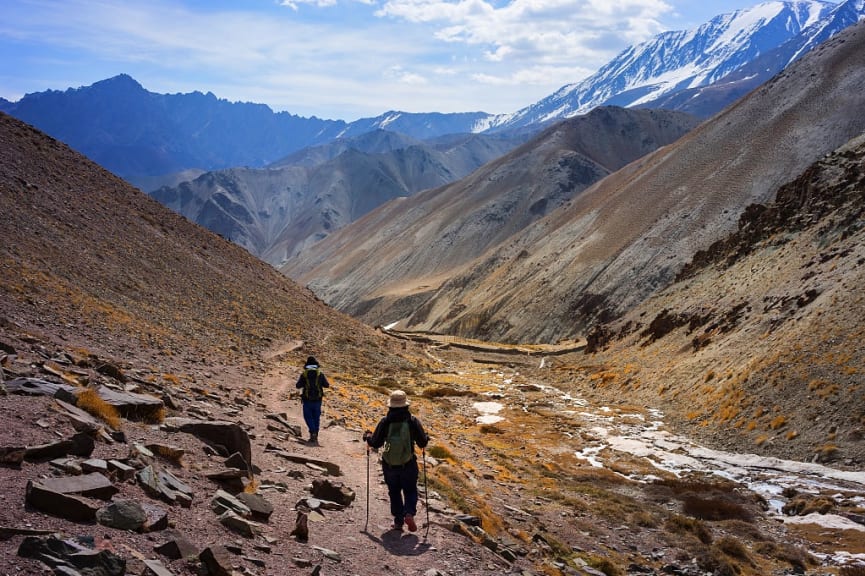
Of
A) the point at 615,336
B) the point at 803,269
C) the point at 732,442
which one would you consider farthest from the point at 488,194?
the point at 732,442

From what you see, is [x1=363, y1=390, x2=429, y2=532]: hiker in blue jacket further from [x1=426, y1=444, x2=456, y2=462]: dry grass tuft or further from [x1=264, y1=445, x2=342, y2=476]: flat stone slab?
[x1=426, y1=444, x2=456, y2=462]: dry grass tuft

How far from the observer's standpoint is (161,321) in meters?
27.1

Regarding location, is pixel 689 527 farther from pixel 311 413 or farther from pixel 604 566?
pixel 311 413

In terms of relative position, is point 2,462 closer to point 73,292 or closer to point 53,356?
point 53,356

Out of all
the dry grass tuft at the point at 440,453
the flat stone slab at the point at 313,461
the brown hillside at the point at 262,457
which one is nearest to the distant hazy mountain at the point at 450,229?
the brown hillside at the point at 262,457

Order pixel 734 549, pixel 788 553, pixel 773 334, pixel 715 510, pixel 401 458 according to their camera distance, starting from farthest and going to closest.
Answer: pixel 773 334
pixel 715 510
pixel 788 553
pixel 734 549
pixel 401 458

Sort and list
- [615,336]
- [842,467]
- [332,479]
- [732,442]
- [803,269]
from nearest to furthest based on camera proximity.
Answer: [332,479] < [842,467] < [732,442] < [803,269] < [615,336]

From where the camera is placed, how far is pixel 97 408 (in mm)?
9750

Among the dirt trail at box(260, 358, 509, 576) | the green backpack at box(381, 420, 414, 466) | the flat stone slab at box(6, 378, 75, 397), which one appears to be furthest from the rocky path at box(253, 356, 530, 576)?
the flat stone slab at box(6, 378, 75, 397)

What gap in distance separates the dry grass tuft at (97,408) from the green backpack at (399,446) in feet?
13.6

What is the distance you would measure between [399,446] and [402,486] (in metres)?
0.68

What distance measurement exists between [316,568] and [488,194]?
15890 centimetres

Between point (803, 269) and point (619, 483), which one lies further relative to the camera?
point (803, 269)

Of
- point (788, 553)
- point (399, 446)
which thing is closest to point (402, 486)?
point (399, 446)
